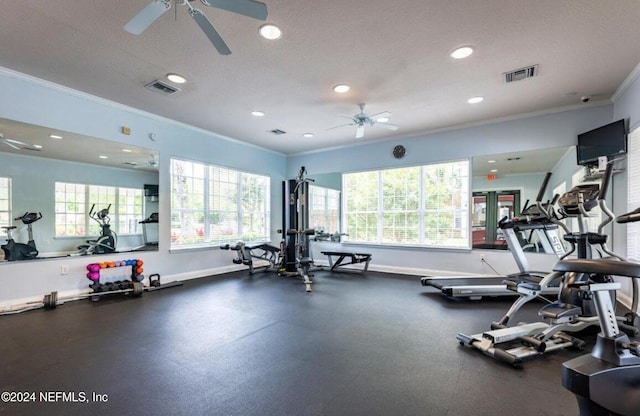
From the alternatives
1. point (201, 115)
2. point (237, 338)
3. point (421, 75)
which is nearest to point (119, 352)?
point (237, 338)

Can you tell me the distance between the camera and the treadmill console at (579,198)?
2.77 meters

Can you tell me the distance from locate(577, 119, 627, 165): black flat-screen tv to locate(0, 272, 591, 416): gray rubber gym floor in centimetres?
239

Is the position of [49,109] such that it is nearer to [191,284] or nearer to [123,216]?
[123,216]

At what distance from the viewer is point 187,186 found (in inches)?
219

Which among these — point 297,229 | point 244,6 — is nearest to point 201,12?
point 244,6

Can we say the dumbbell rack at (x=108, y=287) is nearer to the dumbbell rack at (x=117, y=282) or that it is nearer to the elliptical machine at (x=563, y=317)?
the dumbbell rack at (x=117, y=282)

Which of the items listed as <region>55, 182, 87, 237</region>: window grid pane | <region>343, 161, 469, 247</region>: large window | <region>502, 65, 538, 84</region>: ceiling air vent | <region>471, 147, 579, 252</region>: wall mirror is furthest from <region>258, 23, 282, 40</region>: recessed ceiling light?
<region>471, 147, 579, 252</region>: wall mirror

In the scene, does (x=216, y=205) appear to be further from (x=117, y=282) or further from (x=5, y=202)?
(x=5, y=202)

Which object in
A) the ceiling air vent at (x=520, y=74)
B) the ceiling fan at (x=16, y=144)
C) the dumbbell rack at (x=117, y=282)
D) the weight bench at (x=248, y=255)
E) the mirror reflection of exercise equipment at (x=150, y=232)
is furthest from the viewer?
the weight bench at (x=248, y=255)

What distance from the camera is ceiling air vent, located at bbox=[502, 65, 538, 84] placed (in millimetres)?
3383

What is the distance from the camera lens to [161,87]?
387 centimetres

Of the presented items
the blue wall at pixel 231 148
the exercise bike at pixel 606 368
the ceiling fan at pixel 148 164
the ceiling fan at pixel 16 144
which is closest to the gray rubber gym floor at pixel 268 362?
the exercise bike at pixel 606 368

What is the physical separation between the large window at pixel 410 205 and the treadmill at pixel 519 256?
1.25m

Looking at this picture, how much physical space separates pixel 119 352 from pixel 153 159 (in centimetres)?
353
